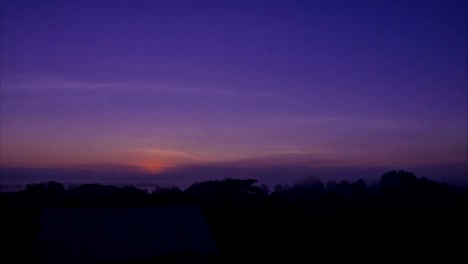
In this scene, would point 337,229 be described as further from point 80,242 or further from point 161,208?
point 80,242

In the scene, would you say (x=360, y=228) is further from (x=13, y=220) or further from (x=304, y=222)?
(x=13, y=220)

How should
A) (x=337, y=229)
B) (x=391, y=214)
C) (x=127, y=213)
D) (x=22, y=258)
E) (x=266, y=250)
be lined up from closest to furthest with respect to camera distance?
(x=127, y=213)
(x=22, y=258)
(x=266, y=250)
(x=337, y=229)
(x=391, y=214)

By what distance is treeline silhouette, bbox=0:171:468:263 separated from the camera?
2856cm

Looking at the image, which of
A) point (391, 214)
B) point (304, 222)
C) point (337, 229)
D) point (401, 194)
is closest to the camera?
point (337, 229)

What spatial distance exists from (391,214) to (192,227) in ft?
81.9

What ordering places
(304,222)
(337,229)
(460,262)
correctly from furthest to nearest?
1. (304,222)
2. (337,229)
3. (460,262)

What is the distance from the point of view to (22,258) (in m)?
22.4

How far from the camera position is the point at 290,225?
36281 millimetres

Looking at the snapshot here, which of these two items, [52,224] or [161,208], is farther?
[161,208]

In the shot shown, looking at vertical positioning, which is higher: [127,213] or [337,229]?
[127,213]

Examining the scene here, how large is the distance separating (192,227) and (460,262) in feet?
51.5

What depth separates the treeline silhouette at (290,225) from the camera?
28.6 metres

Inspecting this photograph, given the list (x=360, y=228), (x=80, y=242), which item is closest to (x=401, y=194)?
(x=360, y=228)

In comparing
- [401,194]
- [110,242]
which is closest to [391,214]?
[401,194]
